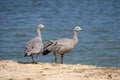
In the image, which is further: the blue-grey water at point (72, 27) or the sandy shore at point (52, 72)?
the blue-grey water at point (72, 27)

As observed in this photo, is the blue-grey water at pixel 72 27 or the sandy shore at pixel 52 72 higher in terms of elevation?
the blue-grey water at pixel 72 27

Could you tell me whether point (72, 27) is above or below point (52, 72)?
above

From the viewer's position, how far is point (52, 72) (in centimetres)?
1321

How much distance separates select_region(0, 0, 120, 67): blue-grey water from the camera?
70.9 feet

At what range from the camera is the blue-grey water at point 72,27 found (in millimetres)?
21609

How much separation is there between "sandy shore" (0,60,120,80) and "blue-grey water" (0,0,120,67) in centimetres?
574

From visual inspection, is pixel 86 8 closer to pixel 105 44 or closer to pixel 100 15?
pixel 100 15

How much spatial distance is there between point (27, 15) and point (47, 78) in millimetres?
26406

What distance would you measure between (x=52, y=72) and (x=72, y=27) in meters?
17.3

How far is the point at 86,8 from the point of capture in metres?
43.2

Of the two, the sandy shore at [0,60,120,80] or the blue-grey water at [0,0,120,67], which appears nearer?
the sandy shore at [0,60,120,80]

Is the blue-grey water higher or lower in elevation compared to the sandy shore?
higher

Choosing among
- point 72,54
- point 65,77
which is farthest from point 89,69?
point 72,54

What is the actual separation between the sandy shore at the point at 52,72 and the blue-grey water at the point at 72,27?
226 inches
